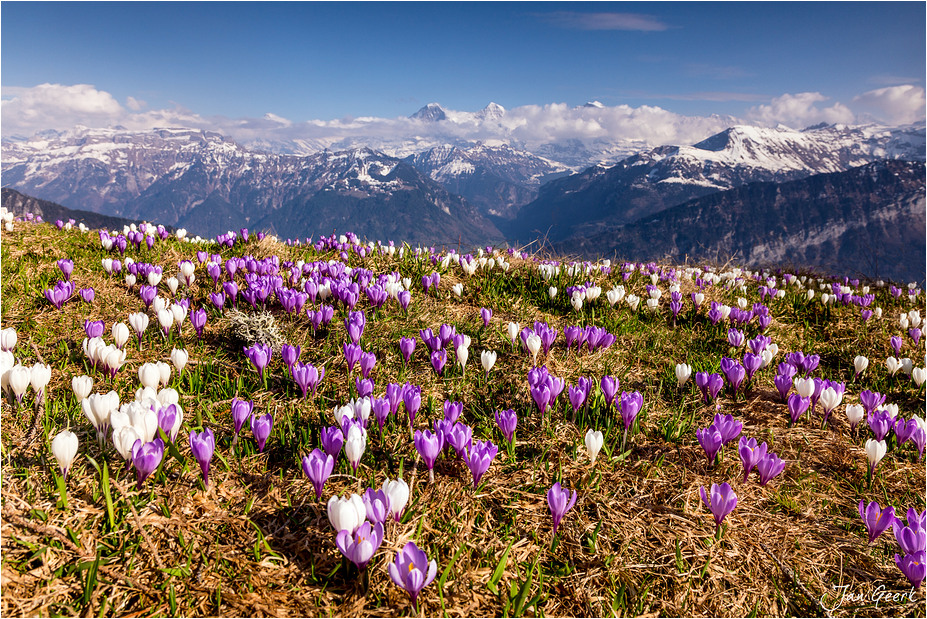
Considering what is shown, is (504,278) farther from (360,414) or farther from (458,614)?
(458,614)

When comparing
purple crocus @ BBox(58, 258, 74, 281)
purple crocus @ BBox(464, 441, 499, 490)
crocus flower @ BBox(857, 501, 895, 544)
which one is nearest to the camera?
crocus flower @ BBox(857, 501, 895, 544)

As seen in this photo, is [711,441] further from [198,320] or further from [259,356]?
[198,320]

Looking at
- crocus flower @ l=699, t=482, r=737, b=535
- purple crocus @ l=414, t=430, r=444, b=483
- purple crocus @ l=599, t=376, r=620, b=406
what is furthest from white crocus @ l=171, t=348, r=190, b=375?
crocus flower @ l=699, t=482, r=737, b=535

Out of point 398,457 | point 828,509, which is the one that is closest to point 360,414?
point 398,457

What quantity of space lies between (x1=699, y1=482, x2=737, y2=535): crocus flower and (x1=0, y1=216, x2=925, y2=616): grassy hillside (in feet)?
0.46

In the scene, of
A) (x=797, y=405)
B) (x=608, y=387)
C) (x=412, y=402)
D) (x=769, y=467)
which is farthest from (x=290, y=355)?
(x=797, y=405)

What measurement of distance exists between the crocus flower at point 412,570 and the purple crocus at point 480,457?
79 centimetres

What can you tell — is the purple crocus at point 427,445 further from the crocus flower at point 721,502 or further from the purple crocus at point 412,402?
the crocus flower at point 721,502

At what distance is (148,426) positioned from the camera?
9.11 feet

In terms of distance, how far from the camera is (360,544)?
218cm

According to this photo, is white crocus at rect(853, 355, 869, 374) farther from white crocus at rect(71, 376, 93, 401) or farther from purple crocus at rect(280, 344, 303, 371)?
white crocus at rect(71, 376, 93, 401)

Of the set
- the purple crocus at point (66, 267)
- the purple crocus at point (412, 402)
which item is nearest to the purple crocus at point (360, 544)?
the purple crocus at point (412, 402)

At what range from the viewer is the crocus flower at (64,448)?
8.42ft

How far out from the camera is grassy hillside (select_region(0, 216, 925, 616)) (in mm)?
2373
